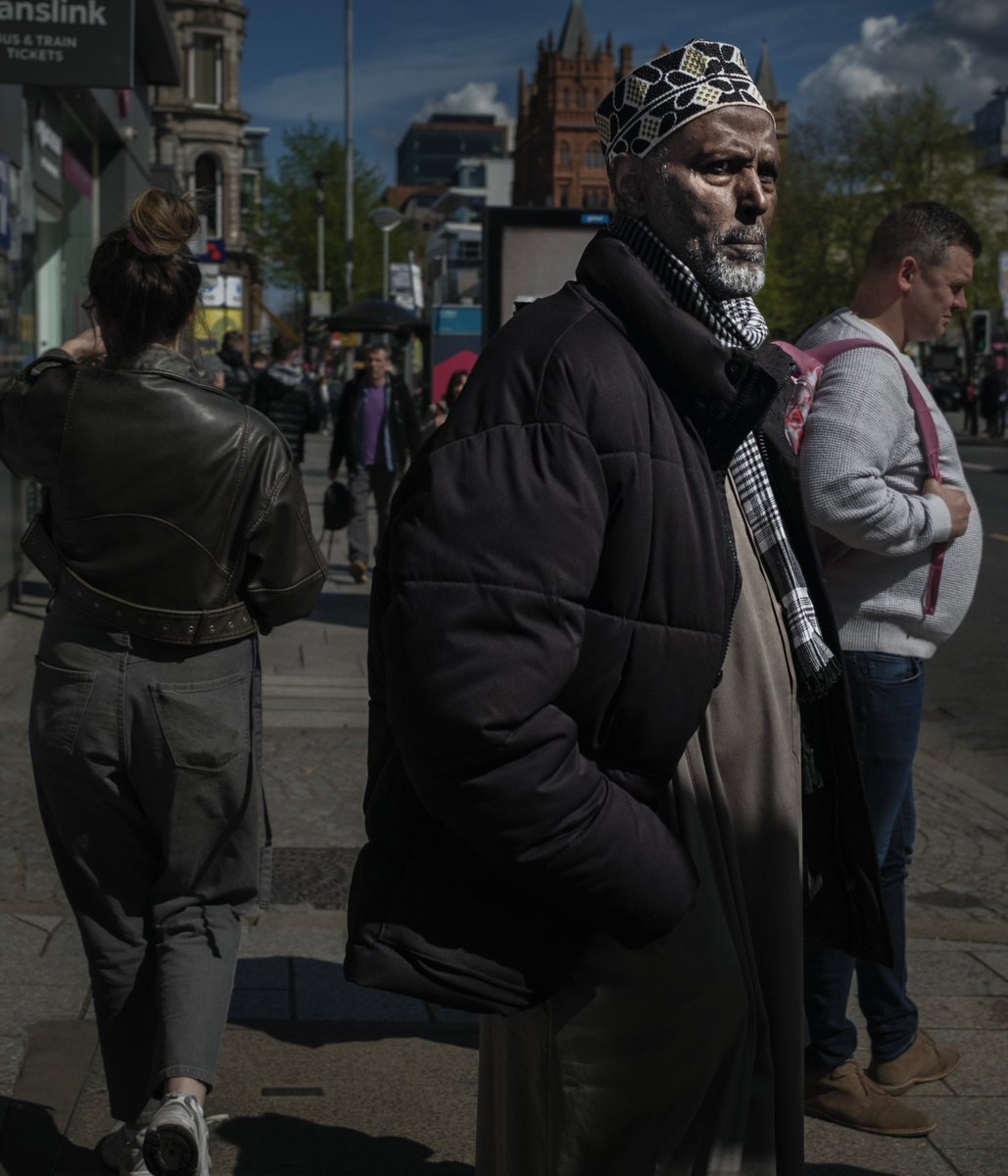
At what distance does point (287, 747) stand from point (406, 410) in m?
6.79

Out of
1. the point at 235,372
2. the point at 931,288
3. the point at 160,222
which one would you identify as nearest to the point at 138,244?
the point at 160,222

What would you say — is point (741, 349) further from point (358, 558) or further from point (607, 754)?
point (358, 558)

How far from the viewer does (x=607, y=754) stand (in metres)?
2.12

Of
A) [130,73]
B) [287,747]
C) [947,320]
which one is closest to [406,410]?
[130,73]

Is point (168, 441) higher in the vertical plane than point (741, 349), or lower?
lower

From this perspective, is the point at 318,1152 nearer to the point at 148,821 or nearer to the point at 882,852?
the point at 148,821

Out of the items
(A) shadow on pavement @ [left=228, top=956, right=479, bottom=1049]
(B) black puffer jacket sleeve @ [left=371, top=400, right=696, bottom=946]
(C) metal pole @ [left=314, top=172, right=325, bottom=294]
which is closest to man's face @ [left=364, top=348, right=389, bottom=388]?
(A) shadow on pavement @ [left=228, top=956, right=479, bottom=1049]

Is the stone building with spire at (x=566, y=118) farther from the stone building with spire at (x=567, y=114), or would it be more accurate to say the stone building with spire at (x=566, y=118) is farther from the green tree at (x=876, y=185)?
the green tree at (x=876, y=185)

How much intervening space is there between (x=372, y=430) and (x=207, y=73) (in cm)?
8613

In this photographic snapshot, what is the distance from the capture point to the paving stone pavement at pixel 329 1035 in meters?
3.65

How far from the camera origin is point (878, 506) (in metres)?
3.49

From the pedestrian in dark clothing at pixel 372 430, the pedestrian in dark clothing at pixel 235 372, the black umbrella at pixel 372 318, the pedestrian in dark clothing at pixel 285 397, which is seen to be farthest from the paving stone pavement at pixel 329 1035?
the black umbrella at pixel 372 318

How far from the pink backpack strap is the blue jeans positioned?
0.17 m

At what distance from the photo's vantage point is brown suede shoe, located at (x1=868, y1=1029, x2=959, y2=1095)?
13.0 feet
